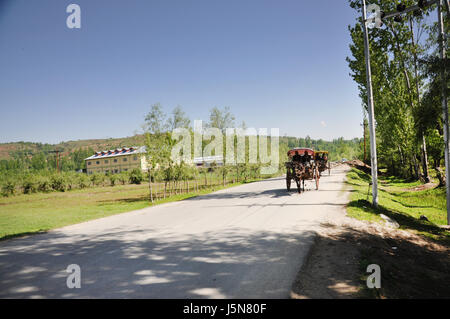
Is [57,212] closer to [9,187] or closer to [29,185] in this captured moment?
[9,187]

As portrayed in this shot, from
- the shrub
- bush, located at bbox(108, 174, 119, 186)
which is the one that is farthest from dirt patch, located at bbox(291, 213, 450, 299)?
bush, located at bbox(108, 174, 119, 186)

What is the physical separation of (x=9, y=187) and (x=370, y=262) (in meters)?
58.3

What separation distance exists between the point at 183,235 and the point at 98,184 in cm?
6177

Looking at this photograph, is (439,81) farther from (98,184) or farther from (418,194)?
(98,184)

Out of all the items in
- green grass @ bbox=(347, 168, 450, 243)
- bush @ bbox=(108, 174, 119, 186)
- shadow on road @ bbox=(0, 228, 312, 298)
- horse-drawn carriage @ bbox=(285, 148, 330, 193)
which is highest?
horse-drawn carriage @ bbox=(285, 148, 330, 193)

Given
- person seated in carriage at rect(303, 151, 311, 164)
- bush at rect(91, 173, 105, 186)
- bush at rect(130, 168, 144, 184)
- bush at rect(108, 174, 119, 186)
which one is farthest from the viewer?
bush at rect(130, 168, 144, 184)

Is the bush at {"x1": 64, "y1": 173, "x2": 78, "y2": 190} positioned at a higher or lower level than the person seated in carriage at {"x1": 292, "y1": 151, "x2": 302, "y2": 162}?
lower

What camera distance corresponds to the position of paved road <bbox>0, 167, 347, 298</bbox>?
426 centimetres

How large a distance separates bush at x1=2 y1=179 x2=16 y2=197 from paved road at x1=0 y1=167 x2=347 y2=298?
4797cm

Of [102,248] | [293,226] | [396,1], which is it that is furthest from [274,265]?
[396,1]

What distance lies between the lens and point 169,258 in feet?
18.7

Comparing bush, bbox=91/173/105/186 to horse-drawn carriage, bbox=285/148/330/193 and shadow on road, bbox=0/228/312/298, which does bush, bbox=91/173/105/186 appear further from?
shadow on road, bbox=0/228/312/298

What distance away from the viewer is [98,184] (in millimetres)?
61875

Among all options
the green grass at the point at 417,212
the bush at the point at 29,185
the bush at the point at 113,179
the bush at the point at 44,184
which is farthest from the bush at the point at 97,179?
the green grass at the point at 417,212
